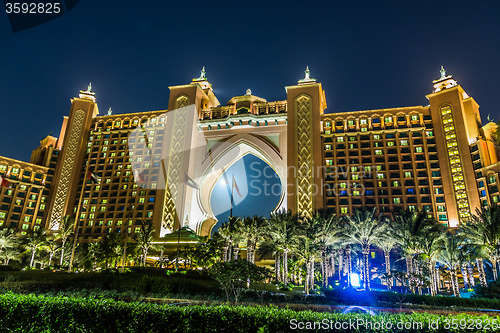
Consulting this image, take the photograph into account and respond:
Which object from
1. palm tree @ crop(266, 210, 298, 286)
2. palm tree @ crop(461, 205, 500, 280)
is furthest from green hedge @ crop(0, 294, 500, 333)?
palm tree @ crop(461, 205, 500, 280)

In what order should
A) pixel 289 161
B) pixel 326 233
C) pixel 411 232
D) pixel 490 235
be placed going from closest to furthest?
pixel 490 235
pixel 411 232
pixel 326 233
pixel 289 161

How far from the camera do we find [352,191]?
8062cm

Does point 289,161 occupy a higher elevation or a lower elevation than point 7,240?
higher

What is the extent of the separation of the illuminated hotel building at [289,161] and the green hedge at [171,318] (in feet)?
192

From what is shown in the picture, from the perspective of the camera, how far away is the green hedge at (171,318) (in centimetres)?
1090

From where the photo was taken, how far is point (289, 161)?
7625 cm

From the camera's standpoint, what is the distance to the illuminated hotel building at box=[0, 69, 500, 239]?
2916 inches

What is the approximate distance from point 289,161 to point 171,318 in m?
65.6

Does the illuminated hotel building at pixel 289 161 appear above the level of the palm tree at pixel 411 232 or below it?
above

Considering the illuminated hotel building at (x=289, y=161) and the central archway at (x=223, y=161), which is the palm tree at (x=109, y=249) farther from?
the central archway at (x=223, y=161)

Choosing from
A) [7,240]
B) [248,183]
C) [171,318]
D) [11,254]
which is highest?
[248,183]

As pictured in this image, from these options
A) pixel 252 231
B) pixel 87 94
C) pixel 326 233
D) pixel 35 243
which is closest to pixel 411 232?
pixel 326 233

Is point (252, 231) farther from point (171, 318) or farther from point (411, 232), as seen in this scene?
point (171, 318)

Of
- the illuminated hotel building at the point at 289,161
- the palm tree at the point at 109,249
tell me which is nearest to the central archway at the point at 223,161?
the illuminated hotel building at the point at 289,161
